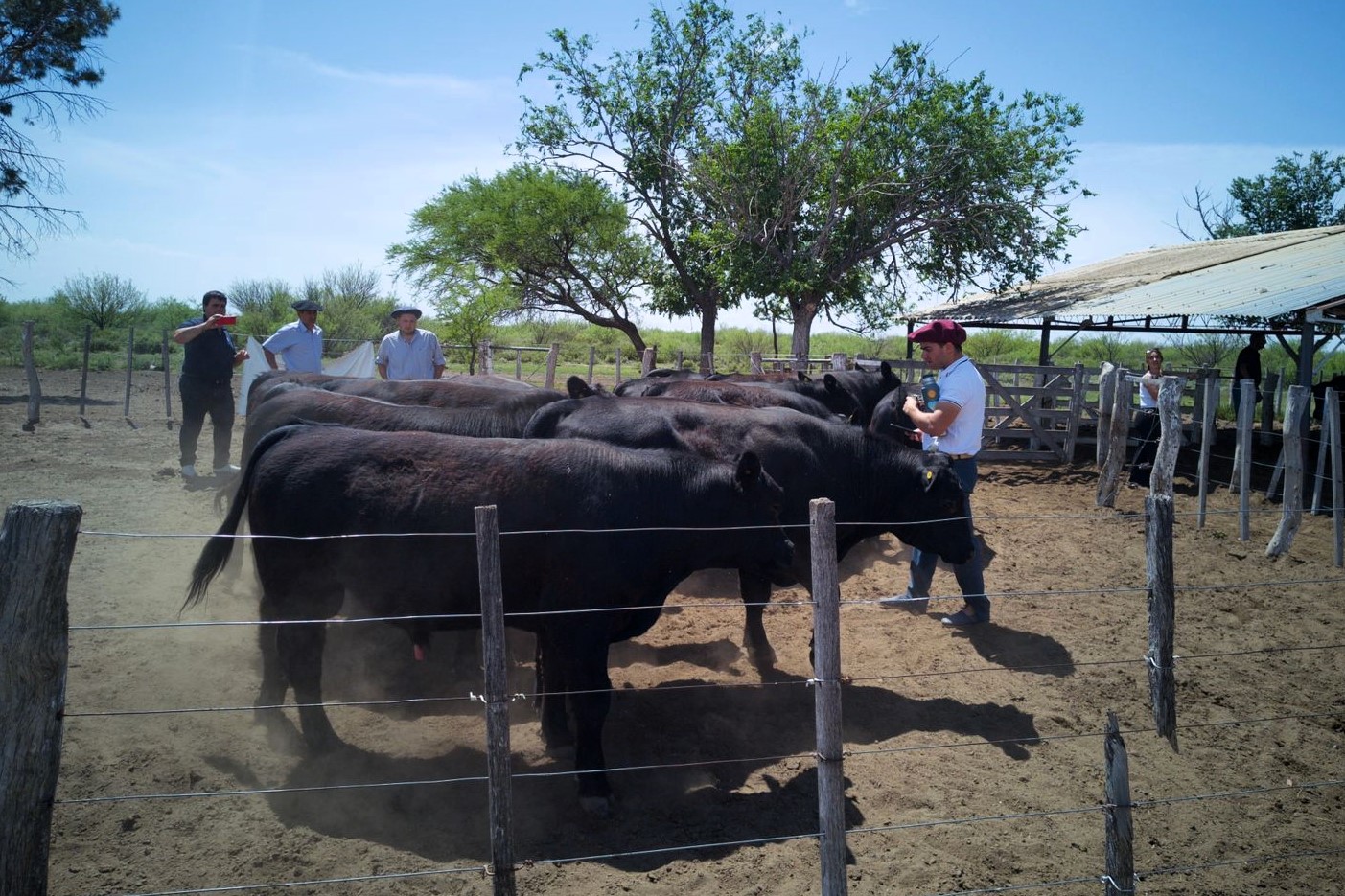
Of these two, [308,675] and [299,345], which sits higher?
[299,345]

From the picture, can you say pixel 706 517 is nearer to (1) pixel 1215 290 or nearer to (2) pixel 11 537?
(2) pixel 11 537

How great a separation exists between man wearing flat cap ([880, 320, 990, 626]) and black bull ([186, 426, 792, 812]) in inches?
81.4

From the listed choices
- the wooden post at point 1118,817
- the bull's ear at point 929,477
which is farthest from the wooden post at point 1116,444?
the wooden post at point 1118,817

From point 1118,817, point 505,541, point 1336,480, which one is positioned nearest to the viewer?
point 1118,817

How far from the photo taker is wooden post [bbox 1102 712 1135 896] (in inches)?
115

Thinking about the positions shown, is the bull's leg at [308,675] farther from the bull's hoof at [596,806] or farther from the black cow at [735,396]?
the black cow at [735,396]

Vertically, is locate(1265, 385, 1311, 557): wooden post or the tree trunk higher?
the tree trunk

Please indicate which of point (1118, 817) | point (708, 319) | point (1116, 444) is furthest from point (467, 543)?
point (708, 319)

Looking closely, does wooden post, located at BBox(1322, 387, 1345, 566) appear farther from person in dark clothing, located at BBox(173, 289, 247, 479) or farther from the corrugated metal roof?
person in dark clothing, located at BBox(173, 289, 247, 479)

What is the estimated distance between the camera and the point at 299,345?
10375 mm

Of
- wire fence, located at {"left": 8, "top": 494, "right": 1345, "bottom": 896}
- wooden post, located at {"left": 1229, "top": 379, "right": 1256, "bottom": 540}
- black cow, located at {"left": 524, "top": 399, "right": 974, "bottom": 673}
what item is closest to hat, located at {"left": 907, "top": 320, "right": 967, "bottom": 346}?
black cow, located at {"left": 524, "top": 399, "right": 974, "bottom": 673}

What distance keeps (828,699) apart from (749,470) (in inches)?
78.1

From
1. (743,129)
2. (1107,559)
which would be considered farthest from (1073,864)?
(743,129)

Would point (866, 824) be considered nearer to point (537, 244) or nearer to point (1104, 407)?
point (1104, 407)
